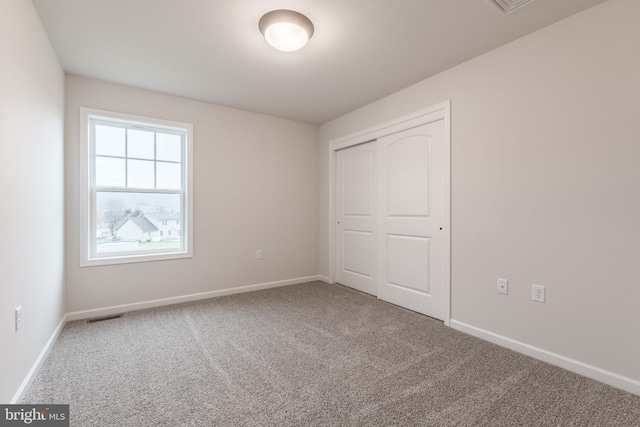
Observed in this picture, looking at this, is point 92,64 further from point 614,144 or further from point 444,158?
point 614,144

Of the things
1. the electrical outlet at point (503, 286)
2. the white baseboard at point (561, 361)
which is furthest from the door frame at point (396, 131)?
the electrical outlet at point (503, 286)

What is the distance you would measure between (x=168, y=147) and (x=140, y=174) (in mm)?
432

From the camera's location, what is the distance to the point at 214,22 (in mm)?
2029

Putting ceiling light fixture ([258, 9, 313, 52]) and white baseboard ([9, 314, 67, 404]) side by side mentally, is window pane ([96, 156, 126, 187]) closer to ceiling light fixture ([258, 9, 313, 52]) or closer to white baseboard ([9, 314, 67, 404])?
white baseboard ([9, 314, 67, 404])

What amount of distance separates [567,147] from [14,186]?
132 inches

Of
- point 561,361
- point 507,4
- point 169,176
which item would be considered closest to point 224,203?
point 169,176

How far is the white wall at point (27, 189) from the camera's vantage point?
4.85 ft

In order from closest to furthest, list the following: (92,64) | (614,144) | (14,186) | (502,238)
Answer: (14,186) < (614,144) < (502,238) < (92,64)

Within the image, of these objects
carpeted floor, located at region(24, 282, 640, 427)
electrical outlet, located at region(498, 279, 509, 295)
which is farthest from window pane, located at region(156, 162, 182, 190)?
electrical outlet, located at region(498, 279, 509, 295)

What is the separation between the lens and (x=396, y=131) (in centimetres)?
321

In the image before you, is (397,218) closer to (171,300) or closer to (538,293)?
(538,293)

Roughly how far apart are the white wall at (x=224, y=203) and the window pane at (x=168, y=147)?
0.20m

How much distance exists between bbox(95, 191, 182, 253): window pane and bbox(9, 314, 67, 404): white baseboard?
2.89 ft

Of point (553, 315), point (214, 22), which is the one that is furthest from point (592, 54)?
point (214, 22)
